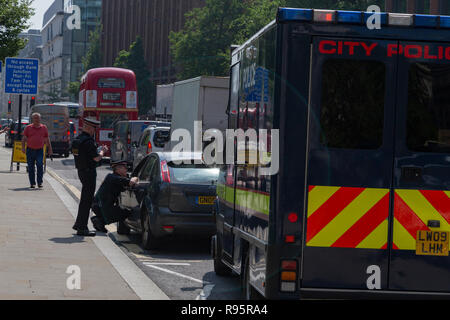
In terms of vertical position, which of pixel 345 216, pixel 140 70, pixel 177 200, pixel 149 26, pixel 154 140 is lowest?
pixel 177 200

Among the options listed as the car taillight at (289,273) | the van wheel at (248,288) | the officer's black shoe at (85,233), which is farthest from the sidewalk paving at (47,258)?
the car taillight at (289,273)

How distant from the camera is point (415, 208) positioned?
20.4 feet

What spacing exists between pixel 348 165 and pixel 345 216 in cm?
37

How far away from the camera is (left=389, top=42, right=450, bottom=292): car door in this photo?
6203 millimetres

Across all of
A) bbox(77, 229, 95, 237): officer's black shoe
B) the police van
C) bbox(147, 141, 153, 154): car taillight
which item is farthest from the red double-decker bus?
the police van

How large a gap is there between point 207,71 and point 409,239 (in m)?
51.6

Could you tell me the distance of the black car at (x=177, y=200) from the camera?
11.6 meters

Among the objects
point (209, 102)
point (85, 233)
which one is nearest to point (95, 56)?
point (209, 102)

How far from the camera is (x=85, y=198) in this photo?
12.8m

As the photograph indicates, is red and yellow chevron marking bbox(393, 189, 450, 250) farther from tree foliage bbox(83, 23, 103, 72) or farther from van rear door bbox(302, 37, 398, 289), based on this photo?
tree foliage bbox(83, 23, 103, 72)

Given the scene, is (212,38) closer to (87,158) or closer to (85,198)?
(87,158)

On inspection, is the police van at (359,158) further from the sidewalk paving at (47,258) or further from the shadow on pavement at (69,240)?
the shadow on pavement at (69,240)

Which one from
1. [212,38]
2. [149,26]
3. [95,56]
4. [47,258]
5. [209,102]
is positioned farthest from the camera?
[95,56]
